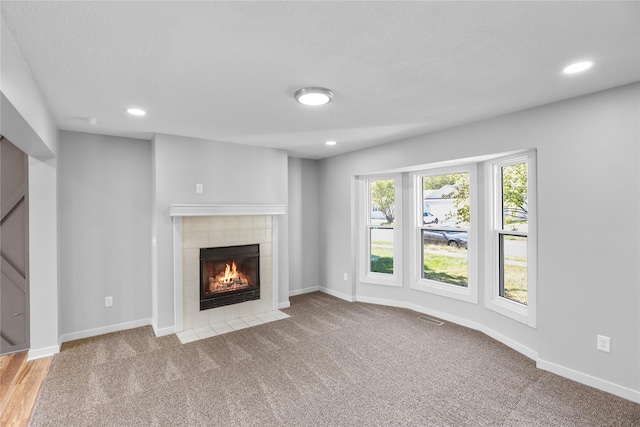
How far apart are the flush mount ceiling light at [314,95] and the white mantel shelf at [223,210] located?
6.70ft

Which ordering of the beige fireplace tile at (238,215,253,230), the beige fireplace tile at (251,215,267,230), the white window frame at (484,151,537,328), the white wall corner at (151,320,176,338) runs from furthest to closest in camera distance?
the beige fireplace tile at (251,215,267,230) < the beige fireplace tile at (238,215,253,230) < the white wall corner at (151,320,176,338) < the white window frame at (484,151,537,328)

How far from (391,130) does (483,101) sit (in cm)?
115

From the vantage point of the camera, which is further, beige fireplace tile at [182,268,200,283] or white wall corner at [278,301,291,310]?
white wall corner at [278,301,291,310]

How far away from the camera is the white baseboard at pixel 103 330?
3.69 m

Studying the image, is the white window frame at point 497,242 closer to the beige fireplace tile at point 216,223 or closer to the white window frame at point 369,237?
the white window frame at point 369,237

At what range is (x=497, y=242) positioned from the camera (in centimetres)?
367

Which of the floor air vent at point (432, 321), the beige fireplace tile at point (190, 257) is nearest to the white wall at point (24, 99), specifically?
the beige fireplace tile at point (190, 257)

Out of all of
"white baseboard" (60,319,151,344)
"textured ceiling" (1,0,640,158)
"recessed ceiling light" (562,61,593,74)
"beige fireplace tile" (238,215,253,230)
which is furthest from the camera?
"beige fireplace tile" (238,215,253,230)

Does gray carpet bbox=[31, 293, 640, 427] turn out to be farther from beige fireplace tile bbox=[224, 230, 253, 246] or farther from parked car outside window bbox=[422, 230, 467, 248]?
A: beige fireplace tile bbox=[224, 230, 253, 246]

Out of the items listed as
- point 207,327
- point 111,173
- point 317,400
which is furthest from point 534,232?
point 111,173

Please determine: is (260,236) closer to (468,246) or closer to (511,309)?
(468,246)

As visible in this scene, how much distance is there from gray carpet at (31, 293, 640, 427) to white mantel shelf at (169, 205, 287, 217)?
1499 millimetres

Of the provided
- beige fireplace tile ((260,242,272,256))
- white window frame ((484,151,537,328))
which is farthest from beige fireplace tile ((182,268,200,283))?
white window frame ((484,151,537,328))

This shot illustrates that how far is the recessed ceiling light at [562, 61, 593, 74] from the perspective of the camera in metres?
2.09
